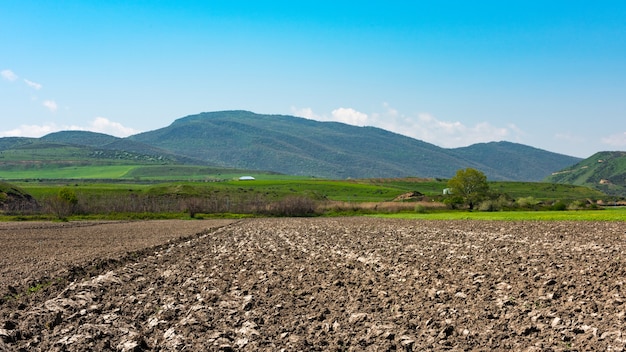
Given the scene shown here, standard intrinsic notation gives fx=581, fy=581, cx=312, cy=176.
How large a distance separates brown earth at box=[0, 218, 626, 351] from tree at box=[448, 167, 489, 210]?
8396 cm

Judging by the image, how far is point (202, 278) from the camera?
22.3 meters

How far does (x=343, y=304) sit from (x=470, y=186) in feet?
328

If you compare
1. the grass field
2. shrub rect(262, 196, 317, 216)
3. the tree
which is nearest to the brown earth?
the grass field

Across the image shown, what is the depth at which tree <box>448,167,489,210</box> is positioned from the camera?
361 feet

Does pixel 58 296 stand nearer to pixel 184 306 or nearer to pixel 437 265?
pixel 184 306

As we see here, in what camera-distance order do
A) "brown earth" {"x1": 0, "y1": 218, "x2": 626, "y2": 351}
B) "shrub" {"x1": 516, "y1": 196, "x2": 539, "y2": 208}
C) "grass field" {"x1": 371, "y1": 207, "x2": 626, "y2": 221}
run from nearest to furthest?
"brown earth" {"x1": 0, "y1": 218, "x2": 626, "y2": 351} < "grass field" {"x1": 371, "y1": 207, "x2": 626, "y2": 221} < "shrub" {"x1": 516, "y1": 196, "x2": 539, "y2": 208}

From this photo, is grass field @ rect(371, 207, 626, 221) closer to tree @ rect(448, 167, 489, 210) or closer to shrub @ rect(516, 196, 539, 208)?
shrub @ rect(516, 196, 539, 208)

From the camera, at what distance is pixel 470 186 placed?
112m

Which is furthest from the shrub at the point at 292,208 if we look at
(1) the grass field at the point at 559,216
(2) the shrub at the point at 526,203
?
(1) the grass field at the point at 559,216

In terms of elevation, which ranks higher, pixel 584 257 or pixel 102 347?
pixel 584 257

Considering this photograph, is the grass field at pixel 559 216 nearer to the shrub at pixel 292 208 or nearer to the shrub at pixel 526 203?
the shrub at pixel 526 203

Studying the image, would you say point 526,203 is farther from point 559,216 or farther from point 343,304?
point 343,304

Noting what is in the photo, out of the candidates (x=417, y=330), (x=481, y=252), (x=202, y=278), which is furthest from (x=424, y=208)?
(x=417, y=330)

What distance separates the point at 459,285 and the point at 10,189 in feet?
420
